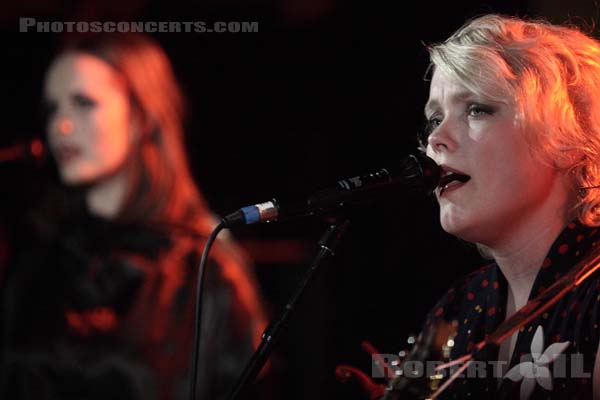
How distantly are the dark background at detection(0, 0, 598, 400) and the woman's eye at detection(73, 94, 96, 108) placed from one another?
161 mm

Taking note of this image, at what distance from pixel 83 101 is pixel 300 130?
84 centimetres

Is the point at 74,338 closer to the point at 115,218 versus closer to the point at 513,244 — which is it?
the point at 115,218

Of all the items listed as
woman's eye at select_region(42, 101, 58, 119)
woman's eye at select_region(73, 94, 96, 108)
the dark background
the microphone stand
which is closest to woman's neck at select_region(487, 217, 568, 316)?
the microphone stand

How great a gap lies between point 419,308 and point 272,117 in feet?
3.03

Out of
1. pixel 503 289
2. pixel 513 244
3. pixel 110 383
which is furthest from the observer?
pixel 110 383

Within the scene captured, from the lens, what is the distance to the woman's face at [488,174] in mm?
1888

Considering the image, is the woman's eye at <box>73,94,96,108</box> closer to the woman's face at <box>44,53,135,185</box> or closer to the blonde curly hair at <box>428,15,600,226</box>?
the woman's face at <box>44,53,135,185</box>

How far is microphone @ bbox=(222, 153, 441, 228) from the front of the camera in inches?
67.9

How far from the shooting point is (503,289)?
2094mm

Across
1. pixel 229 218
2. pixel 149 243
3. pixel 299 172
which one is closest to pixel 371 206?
pixel 299 172

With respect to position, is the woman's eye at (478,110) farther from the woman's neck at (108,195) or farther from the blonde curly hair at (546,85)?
the woman's neck at (108,195)

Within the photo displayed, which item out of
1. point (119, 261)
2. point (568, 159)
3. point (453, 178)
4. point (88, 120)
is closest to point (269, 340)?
point (453, 178)

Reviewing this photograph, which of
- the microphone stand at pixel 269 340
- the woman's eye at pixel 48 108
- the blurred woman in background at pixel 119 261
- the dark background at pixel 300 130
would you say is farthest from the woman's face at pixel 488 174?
the woman's eye at pixel 48 108

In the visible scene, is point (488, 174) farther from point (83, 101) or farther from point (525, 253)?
point (83, 101)
